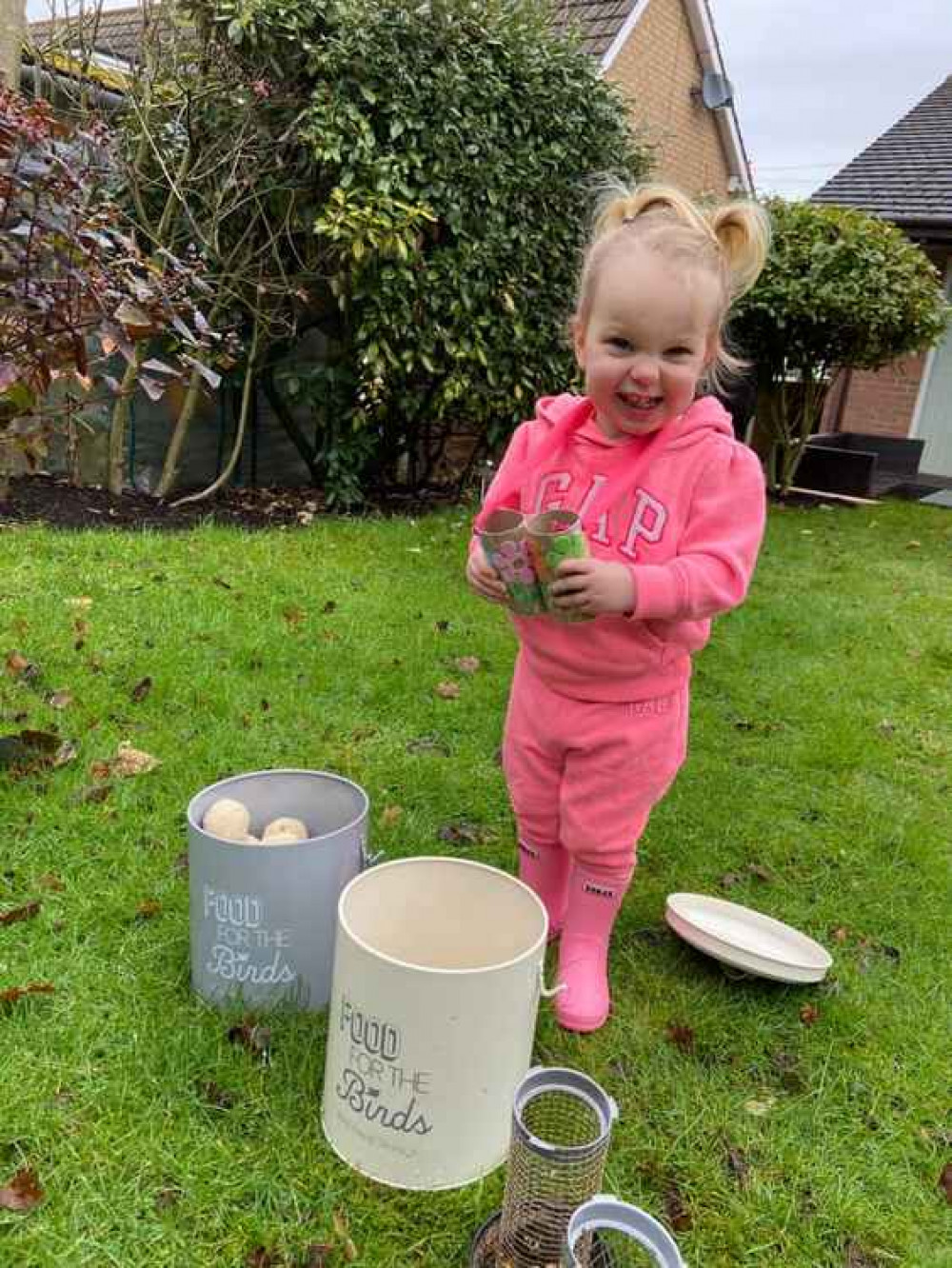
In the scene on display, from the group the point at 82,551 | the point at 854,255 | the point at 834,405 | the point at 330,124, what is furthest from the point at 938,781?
the point at 834,405

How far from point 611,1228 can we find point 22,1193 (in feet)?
3.11

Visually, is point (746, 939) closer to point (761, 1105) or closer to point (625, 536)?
point (761, 1105)

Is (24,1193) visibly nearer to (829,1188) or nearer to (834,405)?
(829,1188)

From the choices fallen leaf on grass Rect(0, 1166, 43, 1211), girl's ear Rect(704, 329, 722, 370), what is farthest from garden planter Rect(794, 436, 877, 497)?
fallen leaf on grass Rect(0, 1166, 43, 1211)

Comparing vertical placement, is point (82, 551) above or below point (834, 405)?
below

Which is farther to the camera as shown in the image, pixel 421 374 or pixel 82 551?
pixel 421 374

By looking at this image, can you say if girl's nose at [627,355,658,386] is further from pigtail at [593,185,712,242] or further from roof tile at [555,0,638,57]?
roof tile at [555,0,638,57]

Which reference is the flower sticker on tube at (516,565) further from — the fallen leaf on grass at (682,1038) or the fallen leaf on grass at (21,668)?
the fallen leaf on grass at (21,668)

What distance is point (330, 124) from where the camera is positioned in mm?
5438

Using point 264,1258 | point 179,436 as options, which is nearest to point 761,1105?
point 264,1258

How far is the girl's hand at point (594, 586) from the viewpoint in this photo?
173 centimetres

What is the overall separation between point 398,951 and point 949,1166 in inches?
43.7

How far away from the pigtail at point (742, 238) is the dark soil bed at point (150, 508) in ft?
13.8

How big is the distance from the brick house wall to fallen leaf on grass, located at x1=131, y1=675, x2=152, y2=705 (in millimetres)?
10071
